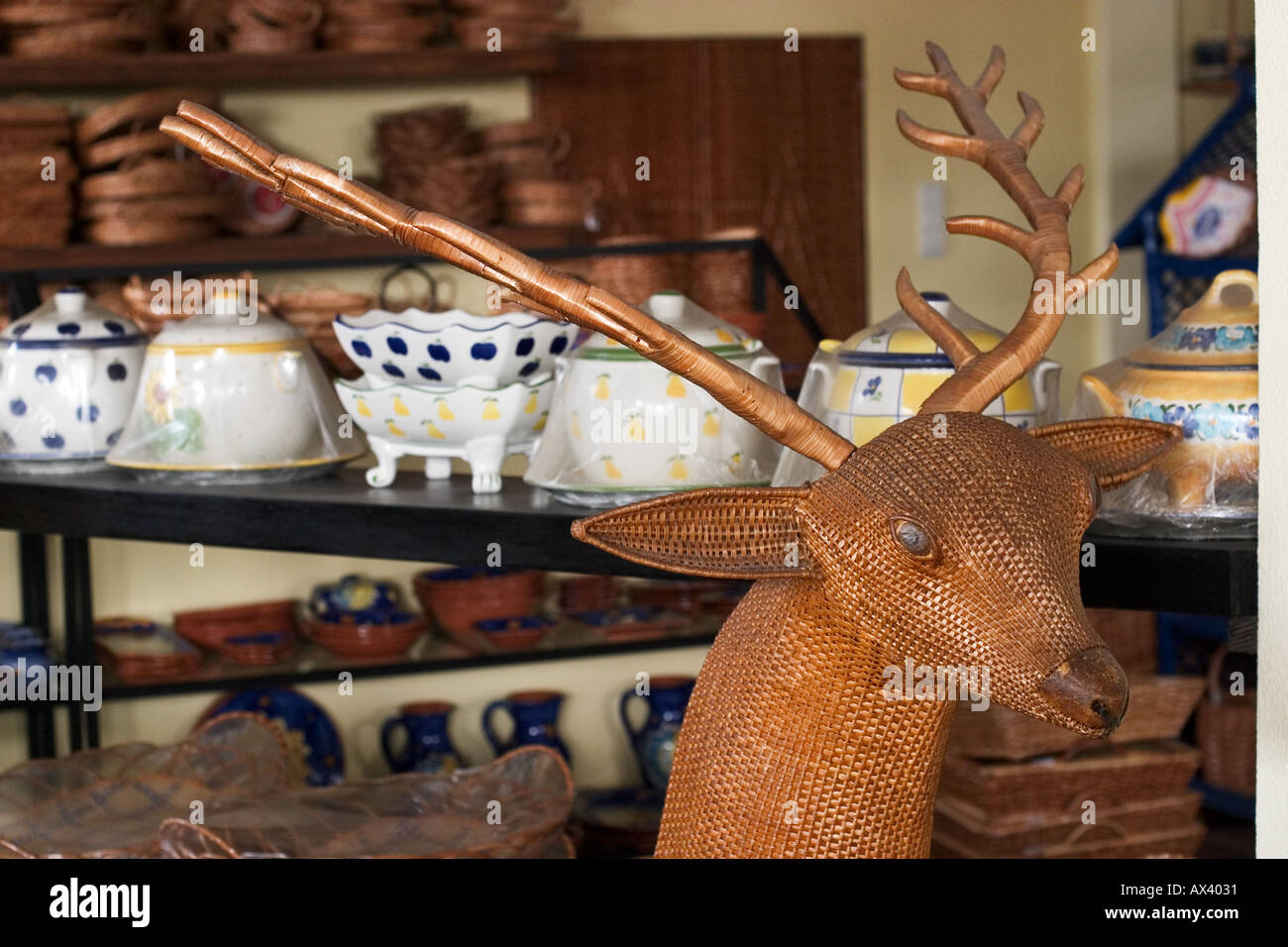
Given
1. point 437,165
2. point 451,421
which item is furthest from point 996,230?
point 437,165

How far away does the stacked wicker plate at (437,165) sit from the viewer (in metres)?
3.16

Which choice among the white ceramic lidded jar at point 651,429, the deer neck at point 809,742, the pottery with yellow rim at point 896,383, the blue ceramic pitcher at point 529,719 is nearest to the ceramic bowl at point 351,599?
the blue ceramic pitcher at point 529,719

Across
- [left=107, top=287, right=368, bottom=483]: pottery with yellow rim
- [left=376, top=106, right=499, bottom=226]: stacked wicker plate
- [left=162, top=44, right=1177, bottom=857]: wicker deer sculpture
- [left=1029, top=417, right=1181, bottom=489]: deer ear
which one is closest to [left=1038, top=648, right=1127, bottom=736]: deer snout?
[left=162, top=44, right=1177, bottom=857]: wicker deer sculpture

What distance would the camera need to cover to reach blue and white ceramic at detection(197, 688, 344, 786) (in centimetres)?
274

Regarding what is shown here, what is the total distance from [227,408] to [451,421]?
0.77 feet

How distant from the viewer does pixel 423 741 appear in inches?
110

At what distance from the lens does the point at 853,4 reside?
365 cm

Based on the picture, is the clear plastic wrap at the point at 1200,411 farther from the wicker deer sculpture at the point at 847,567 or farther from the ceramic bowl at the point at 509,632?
the ceramic bowl at the point at 509,632

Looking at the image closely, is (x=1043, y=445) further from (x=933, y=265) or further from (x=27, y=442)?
(x=933, y=265)

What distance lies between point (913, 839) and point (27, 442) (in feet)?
3.58

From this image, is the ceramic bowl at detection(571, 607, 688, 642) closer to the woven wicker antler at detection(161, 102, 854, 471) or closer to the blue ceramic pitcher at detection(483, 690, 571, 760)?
the blue ceramic pitcher at detection(483, 690, 571, 760)

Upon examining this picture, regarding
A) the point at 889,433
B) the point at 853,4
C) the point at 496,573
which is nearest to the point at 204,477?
the point at 889,433

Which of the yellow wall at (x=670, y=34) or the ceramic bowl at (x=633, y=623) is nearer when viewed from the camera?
the ceramic bowl at (x=633, y=623)

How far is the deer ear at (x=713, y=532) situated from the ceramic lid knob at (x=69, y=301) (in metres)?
0.99
